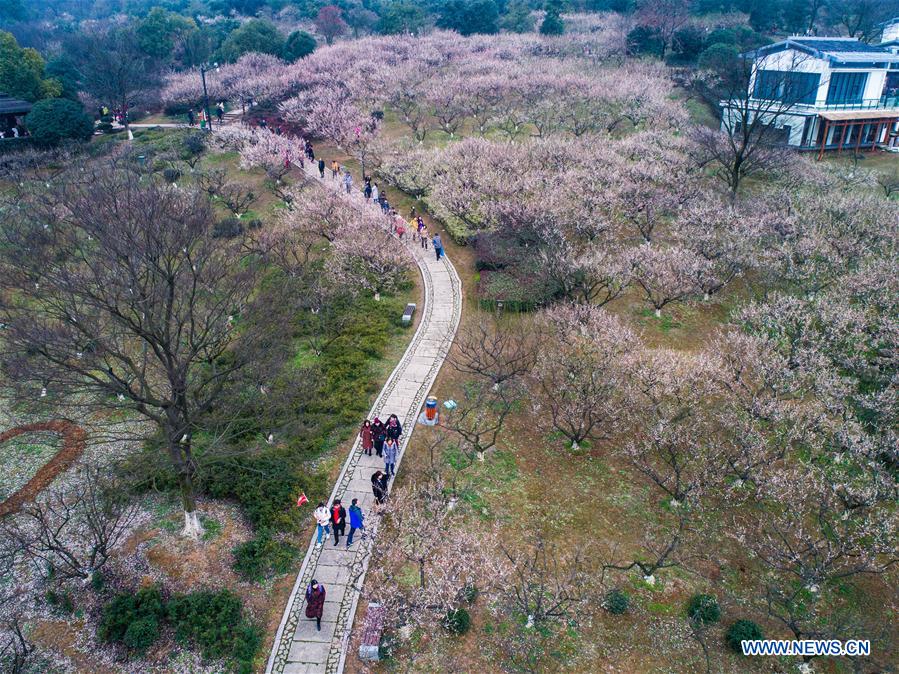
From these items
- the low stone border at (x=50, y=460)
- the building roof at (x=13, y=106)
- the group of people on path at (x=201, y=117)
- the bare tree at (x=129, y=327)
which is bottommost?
the low stone border at (x=50, y=460)

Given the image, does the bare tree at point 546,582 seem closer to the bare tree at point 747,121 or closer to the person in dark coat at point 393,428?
the person in dark coat at point 393,428

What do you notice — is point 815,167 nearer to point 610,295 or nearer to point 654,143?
point 654,143

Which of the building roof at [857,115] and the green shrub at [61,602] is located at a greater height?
the building roof at [857,115]

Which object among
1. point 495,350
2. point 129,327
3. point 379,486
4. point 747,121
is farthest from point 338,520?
point 747,121

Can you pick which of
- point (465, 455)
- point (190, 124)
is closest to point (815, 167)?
point (465, 455)

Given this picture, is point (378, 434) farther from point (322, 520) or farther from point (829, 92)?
point (829, 92)

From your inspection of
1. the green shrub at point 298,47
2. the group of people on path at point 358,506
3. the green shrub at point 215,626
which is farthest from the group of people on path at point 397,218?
the green shrub at point 298,47
